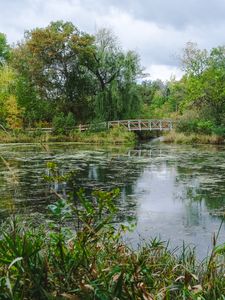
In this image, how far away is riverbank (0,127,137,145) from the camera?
26594 millimetres

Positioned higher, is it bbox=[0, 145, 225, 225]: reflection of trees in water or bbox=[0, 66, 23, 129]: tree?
bbox=[0, 66, 23, 129]: tree

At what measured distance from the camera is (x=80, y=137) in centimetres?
2752

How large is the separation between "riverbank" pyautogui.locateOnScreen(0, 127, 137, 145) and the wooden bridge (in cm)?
101

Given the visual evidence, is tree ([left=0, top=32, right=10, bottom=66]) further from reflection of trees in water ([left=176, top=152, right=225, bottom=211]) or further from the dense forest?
reflection of trees in water ([left=176, top=152, right=225, bottom=211])

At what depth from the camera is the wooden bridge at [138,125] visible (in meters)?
29.1

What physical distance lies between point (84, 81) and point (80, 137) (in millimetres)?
7308

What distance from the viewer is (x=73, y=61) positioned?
1278 inches

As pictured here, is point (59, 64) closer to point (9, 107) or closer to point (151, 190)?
point (9, 107)

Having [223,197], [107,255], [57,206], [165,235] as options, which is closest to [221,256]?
[165,235]

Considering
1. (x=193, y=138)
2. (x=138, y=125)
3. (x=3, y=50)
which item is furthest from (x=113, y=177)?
(x=3, y=50)

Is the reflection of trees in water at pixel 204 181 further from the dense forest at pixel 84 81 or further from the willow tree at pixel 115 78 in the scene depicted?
the willow tree at pixel 115 78

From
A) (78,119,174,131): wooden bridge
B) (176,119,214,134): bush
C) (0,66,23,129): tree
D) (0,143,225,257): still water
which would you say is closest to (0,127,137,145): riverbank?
(78,119,174,131): wooden bridge

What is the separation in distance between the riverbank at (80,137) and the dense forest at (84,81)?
4.83 feet

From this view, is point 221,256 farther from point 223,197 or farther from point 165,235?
point 223,197
